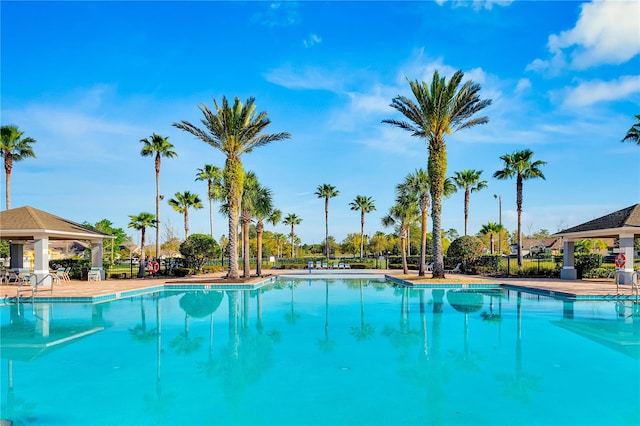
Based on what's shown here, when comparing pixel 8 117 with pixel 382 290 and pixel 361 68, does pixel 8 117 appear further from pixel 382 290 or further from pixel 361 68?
pixel 382 290

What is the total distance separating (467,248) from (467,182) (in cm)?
974

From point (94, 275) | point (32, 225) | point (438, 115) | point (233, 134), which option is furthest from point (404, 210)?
point (32, 225)

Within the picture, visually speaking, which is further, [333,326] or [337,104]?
[337,104]

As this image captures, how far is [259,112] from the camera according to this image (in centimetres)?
2081

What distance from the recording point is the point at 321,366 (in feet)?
23.2

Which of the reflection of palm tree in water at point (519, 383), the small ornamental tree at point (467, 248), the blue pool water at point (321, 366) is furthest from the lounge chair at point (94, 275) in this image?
the small ornamental tree at point (467, 248)

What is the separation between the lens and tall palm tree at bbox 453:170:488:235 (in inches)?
1411

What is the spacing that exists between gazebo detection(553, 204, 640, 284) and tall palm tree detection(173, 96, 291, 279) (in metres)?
17.1

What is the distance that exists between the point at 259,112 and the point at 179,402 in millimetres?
17114

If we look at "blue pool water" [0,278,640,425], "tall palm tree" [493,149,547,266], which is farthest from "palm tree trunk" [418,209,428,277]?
"blue pool water" [0,278,640,425]

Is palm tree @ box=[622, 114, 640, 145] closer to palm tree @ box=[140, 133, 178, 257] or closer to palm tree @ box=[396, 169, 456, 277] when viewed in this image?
palm tree @ box=[396, 169, 456, 277]

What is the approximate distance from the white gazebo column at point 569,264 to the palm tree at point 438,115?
26.6 ft

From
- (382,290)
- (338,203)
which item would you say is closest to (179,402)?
(382,290)

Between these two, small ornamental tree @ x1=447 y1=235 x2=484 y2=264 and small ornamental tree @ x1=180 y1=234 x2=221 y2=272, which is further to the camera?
small ornamental tree @ x1=447 y1=235 x2=484 y2=264
